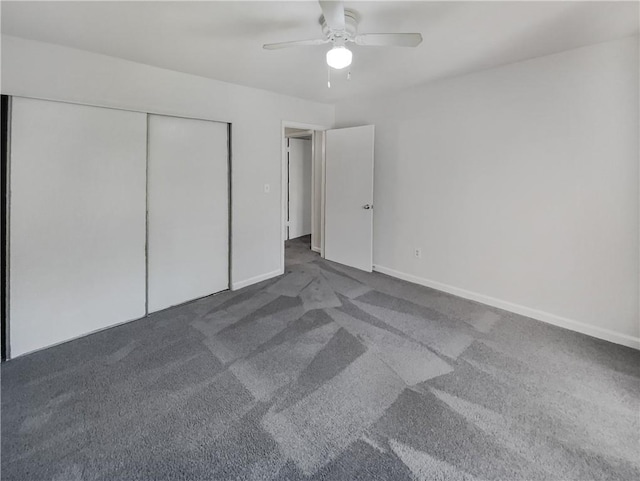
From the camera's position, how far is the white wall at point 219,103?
7.73ft

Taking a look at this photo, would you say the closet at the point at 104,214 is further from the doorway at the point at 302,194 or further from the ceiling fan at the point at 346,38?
the doorway at the point at 302,194

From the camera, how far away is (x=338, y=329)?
2797 mm

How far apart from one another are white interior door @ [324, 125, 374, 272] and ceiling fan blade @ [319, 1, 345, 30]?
2.38 m

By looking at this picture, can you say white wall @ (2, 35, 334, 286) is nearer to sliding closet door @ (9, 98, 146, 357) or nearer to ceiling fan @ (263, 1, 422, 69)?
sliding closet door @ (9, 98, 146, 357)

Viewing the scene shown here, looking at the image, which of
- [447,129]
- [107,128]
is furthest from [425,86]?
[107,128]

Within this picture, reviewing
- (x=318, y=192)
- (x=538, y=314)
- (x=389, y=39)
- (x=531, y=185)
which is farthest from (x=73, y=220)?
(x=538, y=314)

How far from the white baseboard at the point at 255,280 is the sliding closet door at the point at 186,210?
0.42ft

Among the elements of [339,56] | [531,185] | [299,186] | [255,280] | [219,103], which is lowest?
[255,280]

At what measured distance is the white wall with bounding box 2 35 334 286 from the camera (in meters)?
2.36

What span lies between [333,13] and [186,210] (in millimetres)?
2304

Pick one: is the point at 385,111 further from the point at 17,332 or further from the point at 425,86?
the point at 17,332

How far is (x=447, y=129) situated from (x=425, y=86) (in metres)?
0.59

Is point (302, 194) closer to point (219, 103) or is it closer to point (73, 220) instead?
point (219, 103)

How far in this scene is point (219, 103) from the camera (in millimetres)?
3428
